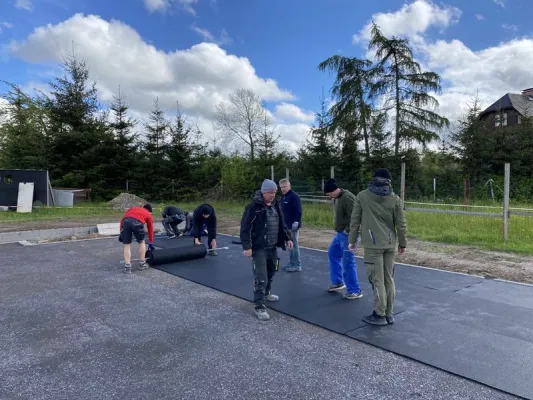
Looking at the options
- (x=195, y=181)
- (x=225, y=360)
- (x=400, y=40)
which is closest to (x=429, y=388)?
(x=225, y=360)

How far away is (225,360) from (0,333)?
2335mm

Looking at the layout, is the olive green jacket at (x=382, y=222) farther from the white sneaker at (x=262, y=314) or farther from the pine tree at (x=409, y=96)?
the pine tree at (x=409, y=96)

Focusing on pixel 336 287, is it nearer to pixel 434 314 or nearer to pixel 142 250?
pixel 434 314

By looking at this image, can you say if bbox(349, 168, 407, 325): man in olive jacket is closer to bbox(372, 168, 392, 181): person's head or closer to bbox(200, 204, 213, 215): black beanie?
bbox(372, 168, 392, 181): person's head

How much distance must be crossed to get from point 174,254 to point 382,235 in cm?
408

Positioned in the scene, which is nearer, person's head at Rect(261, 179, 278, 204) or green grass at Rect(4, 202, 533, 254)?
person's head at Rect(261, 179, 278, 204)

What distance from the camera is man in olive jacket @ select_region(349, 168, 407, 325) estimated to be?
A: 3.59 m

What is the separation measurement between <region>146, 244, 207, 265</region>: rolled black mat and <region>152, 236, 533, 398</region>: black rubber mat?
5.7 inches

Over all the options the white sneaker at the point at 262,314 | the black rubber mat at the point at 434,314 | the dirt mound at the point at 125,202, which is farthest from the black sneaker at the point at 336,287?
the dirt mound at the point at 125,202

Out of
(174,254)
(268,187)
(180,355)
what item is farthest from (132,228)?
(180,355)

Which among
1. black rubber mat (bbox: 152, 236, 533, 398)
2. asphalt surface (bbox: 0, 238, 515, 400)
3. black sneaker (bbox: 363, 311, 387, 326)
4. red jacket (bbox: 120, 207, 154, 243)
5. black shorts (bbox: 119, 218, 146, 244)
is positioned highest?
red jacket (bbox: 120, 207, 154, 243)

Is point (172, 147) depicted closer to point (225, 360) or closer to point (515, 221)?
point (515, 221)

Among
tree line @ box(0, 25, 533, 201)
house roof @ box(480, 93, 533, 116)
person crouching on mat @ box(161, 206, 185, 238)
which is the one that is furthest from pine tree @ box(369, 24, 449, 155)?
house roof @ box(480, 93, 533, 116)

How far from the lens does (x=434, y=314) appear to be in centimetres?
399
